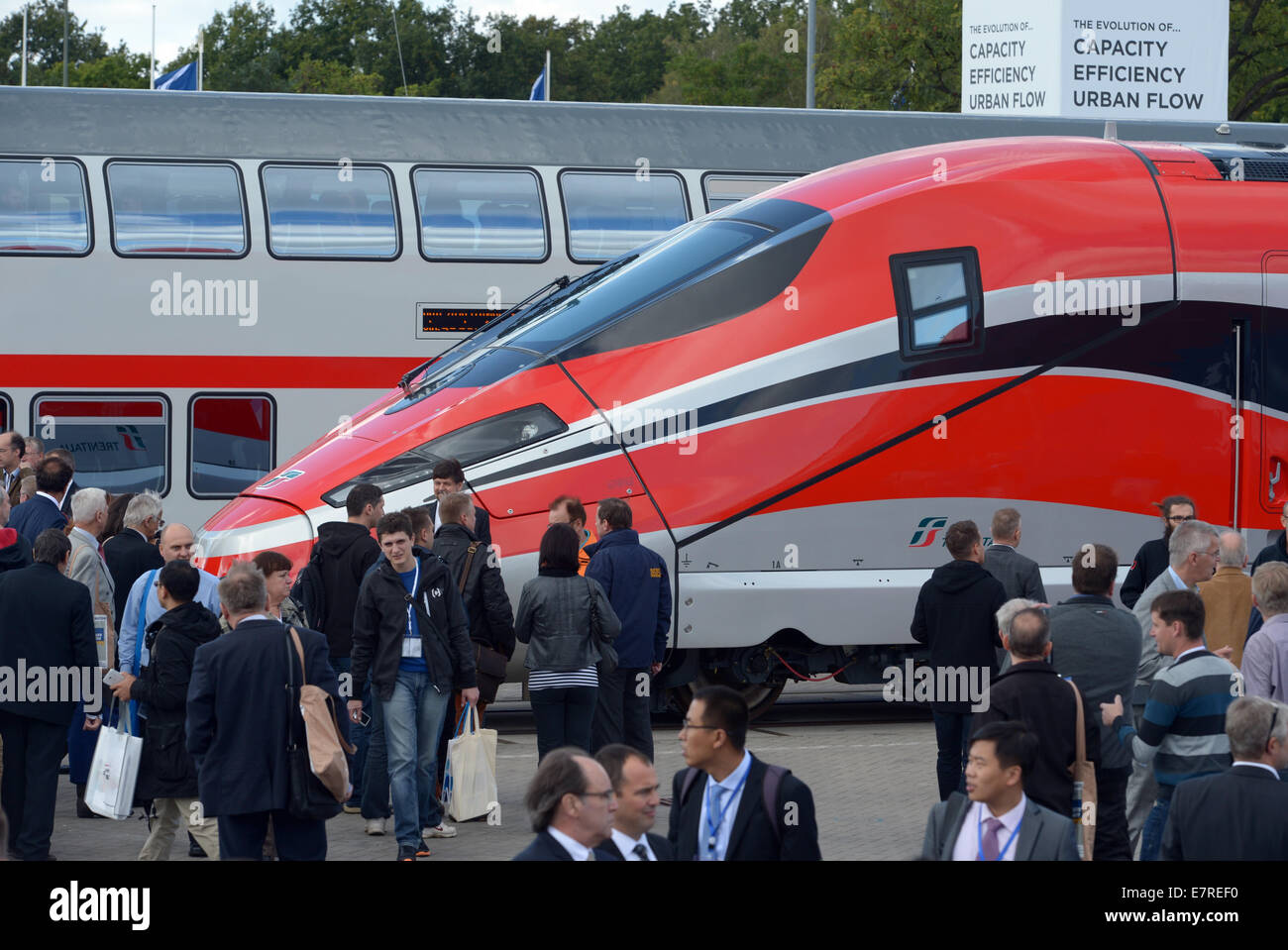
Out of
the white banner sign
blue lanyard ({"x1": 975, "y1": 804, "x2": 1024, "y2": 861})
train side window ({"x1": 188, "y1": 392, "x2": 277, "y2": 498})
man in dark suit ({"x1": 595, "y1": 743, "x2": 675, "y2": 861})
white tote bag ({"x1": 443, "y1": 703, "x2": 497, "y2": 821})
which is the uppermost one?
the white banner sign

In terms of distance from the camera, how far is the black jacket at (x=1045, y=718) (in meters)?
7.21

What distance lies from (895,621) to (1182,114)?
62.4ft

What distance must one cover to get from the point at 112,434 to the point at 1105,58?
59.0ft

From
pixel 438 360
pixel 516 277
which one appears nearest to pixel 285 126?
pixel 516 277

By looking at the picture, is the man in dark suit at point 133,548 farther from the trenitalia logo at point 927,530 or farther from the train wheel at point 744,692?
the trenitalia logo at point 927,530

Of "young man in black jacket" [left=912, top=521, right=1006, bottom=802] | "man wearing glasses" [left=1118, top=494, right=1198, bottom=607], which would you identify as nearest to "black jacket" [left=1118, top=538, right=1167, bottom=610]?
"man wearing glasses" [left=1118, top=494, right=1198, bottom=607]

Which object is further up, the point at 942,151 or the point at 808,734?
the point at 942,151

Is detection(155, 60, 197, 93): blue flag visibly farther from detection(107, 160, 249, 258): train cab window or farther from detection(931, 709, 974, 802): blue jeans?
detection(931, 709, 974, 802): blue jeans

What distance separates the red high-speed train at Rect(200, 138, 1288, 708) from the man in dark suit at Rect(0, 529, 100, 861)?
297 centimetres

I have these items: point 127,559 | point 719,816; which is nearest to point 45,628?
point 127,559

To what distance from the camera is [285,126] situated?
16781 mm

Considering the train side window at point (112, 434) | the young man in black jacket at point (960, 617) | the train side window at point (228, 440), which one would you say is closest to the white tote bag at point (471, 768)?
the young man in black jacket at point (960, 617)

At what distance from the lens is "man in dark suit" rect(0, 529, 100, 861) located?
8.85 metres
